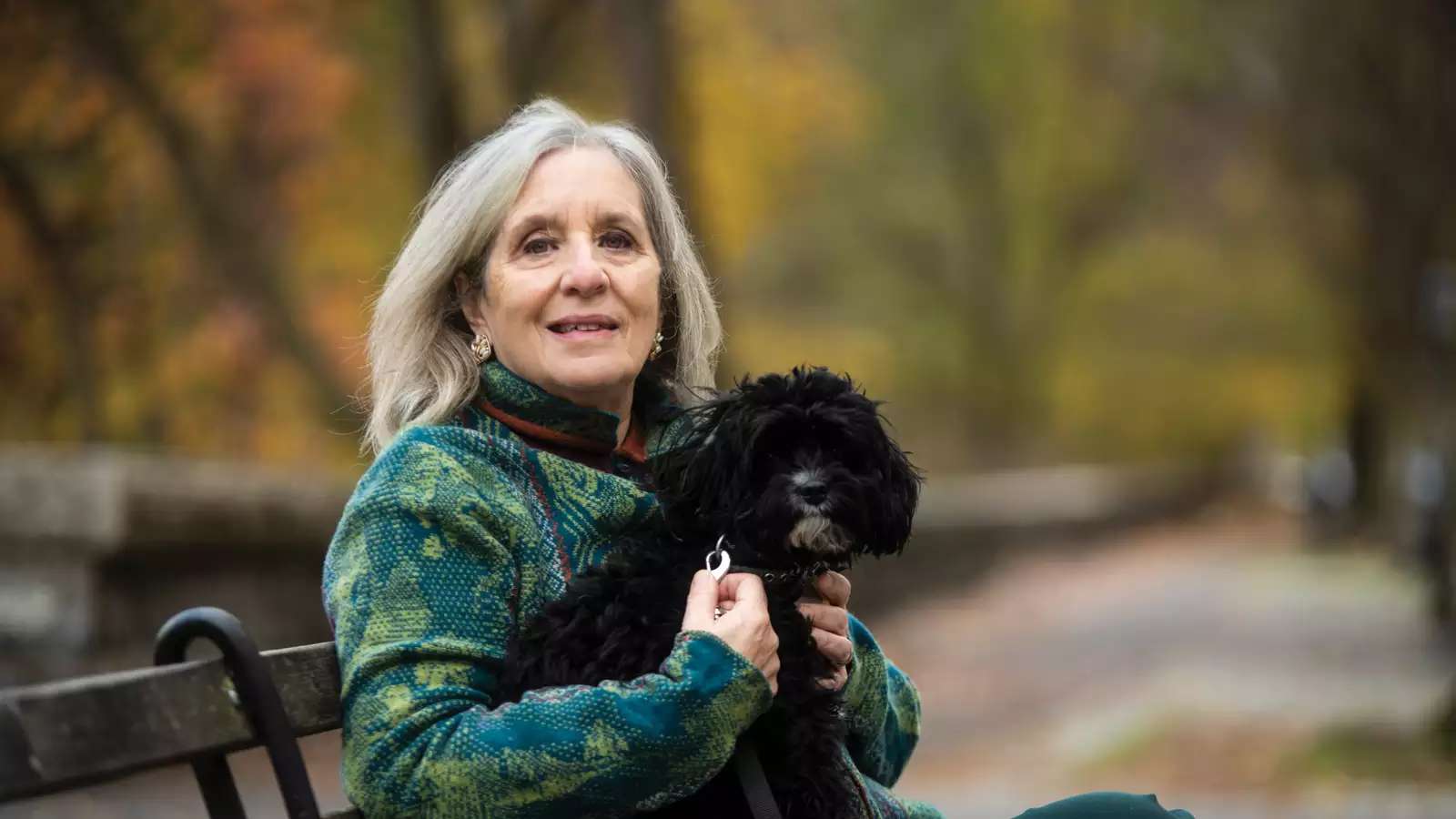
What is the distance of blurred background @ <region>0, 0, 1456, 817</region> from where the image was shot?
9750 millimetres

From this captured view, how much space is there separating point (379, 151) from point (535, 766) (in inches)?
626

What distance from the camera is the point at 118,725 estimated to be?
2219 millimetres

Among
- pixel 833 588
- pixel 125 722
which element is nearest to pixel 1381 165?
pixel 833 588

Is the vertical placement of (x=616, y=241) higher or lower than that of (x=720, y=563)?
higher

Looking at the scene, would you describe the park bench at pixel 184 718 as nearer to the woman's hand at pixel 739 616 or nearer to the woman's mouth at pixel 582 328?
the woman's hand at pixel 739 616

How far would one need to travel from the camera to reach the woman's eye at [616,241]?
3.26m

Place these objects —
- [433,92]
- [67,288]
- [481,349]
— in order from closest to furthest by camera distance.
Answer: [481,349] → [433,92] → [67,288]

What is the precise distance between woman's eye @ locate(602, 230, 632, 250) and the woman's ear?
0.25 meters

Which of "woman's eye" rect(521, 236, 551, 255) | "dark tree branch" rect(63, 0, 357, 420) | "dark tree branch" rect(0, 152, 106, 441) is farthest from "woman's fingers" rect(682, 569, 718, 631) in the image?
"dark tree branch" rect(0, 152, 106, 441)

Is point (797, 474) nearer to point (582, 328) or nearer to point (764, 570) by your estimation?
point (764, 570)

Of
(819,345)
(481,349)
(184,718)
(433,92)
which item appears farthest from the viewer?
(819,345)

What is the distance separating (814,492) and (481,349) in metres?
0.76

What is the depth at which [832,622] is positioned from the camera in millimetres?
3051

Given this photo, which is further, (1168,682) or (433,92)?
(1168,682)
